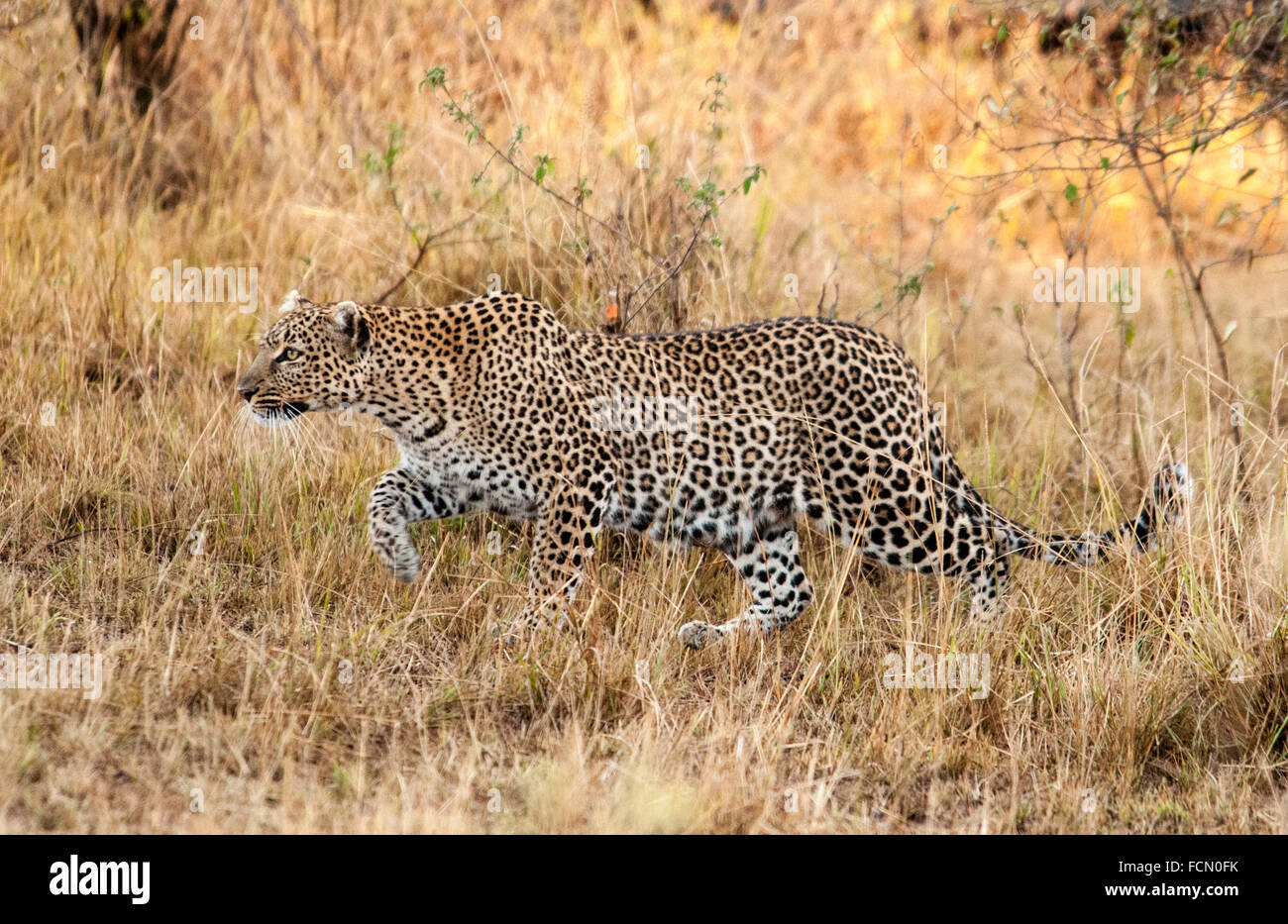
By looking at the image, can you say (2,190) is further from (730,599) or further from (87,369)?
(730,599)

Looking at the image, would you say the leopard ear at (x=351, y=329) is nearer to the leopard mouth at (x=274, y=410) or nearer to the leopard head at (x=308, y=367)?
the leopard head at (x=308, y=367)

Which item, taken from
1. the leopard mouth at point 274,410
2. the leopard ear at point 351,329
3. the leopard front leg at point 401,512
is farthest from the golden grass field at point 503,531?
the leopard ear at point 351,329

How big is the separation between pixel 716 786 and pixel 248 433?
3.37 metres

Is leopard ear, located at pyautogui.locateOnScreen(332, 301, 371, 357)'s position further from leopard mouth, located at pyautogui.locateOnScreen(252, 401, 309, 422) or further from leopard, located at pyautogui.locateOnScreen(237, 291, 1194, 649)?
leopard mouth, located at pyautogui.locateOnScreen(252, 401, 309, 422)

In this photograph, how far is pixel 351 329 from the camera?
6117 mm

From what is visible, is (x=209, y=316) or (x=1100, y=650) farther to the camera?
(x=209, y=316)

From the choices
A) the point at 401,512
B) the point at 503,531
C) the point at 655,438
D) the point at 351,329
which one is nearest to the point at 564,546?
the point at 655,438

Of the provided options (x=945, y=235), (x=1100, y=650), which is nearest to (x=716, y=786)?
(x=1100, y=650)

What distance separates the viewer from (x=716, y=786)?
4.86 meters

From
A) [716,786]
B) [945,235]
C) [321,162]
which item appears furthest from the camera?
[945,235]

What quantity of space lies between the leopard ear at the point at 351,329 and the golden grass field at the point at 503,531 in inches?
35.2

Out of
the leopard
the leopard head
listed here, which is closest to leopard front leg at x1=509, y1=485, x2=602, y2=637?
the leopard

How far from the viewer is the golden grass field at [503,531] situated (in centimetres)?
495

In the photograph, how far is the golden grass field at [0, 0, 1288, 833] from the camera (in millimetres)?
4953
